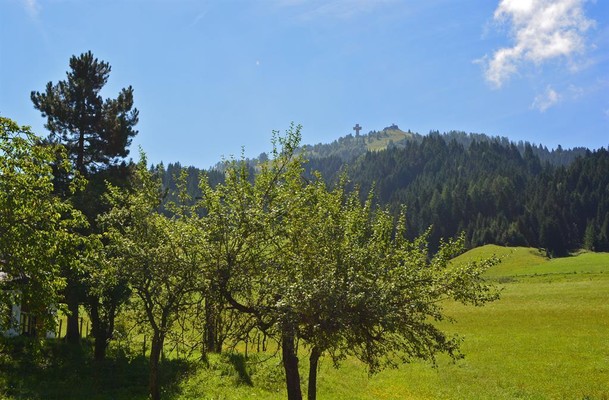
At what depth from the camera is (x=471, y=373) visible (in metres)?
34.8

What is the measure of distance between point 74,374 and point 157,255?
1493cm

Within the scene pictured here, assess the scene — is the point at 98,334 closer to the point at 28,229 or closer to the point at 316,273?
the point at 28,229

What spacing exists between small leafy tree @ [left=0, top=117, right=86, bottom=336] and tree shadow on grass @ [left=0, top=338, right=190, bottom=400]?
9.77m

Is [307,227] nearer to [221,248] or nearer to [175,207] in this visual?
[221,248]

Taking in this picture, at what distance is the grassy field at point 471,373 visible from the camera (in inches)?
1021

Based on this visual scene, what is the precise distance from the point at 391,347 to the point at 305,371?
1528 cm

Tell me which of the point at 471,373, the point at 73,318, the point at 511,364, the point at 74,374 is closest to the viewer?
the point at 74,374

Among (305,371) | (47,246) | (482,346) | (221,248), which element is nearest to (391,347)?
(221,248)

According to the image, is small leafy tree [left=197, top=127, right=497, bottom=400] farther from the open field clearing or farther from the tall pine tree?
the tall pine tree

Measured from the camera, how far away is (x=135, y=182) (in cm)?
3362

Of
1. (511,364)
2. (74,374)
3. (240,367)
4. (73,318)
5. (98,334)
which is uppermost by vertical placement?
(73,318)

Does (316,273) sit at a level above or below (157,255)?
below

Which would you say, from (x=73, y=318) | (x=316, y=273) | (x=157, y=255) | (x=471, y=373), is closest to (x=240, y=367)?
(x=73, y=318)

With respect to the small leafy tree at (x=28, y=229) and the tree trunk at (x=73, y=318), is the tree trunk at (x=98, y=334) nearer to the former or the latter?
the tree trunk at (x=73, y=318)
